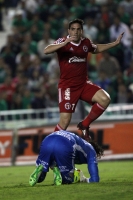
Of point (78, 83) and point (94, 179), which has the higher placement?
point (78, 83)

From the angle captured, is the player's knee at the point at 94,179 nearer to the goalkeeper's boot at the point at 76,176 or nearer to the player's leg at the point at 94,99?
the goalkeeper's boot at the point at 76,176

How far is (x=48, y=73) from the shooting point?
21.7 m

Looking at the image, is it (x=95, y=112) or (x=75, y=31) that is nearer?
(x=75, y=31)

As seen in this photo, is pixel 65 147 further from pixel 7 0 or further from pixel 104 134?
pixel 7 0

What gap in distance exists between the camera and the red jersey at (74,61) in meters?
12.8

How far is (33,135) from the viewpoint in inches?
719

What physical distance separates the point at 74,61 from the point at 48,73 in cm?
881

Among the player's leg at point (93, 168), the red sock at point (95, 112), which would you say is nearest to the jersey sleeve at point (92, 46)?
the red sock at point (95, 112)

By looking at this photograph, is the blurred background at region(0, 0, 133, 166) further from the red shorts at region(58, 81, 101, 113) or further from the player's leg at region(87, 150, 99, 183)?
the player's leg at region(87, 150, 99, 183)

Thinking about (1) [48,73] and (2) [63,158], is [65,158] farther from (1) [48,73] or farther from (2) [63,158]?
(1) [48,73]

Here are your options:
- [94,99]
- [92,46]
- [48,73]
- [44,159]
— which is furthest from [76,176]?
[48,73]

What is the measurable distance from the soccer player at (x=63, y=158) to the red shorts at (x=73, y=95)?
219cm

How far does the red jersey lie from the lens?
12.8 metres

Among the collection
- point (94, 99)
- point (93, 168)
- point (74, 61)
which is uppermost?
point (74, 61)
